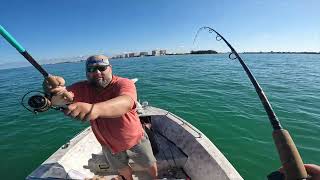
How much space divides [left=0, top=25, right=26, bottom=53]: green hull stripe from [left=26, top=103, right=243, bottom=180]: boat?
2.73 m

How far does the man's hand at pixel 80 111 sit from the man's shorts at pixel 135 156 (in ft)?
6.58

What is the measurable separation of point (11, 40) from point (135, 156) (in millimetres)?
2467

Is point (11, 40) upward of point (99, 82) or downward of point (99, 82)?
upward

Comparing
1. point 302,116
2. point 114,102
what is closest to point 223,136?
point 302,116

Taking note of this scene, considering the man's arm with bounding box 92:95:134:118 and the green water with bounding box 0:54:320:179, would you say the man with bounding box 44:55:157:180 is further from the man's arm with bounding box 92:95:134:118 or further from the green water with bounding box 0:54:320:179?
the green water with bounding box 0:54:320:179

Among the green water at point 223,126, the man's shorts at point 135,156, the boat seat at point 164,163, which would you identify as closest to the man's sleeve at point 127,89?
the man's shorts at point 135,156

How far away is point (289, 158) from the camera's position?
154 cm

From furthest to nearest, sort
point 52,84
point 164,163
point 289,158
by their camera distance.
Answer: point 164,163
point 52,84
point 289,158

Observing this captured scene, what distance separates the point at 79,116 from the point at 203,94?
44.8 feet

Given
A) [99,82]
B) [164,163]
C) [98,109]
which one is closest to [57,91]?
[98,109]

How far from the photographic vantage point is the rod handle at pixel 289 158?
1459 mm

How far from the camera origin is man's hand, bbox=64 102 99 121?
182 centimetres

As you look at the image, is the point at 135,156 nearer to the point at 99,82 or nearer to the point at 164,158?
the point at 99,82

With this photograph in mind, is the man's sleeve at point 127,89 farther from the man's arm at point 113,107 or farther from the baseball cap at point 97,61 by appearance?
the baseball cap at point 97,61
